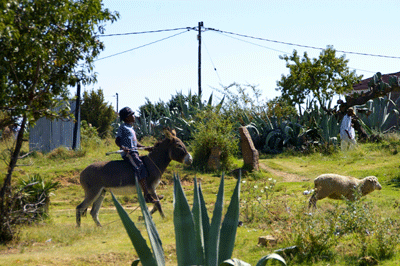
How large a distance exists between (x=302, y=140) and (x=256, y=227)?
40.1ft

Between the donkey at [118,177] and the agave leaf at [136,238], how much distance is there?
181 inches

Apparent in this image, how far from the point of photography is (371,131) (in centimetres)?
2038

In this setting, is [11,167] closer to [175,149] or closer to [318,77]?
[175,149]

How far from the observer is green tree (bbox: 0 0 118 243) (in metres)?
5.77

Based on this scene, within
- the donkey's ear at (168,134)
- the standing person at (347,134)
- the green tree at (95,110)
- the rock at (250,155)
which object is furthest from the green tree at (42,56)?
the green tree at (95,110)

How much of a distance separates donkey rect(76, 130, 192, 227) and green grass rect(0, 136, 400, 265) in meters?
0.44

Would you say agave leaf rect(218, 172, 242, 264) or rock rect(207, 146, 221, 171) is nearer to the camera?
agave leaf rect(218, 172, 242, 264)

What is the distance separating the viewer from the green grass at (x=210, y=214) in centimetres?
575

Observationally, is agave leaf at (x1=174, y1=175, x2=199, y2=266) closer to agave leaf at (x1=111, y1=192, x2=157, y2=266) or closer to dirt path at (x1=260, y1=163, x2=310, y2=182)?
agave leaf at (x1=111, y1=192, x2=157, y2=266)

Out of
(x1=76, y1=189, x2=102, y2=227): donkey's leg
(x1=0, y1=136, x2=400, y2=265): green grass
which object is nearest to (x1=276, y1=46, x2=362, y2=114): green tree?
(x1=0, y1=136, x2=400, y2=265): green grass

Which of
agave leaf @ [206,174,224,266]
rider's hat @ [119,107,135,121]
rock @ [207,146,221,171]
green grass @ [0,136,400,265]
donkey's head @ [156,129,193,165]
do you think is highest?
rider's hat @ [119,107,135,121]

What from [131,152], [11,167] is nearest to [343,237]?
[131,152]

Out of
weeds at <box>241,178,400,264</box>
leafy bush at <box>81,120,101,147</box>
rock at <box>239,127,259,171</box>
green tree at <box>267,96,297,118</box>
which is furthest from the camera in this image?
green tree at <box>267,96,297,118</box>

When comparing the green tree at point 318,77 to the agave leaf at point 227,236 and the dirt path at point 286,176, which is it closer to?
the dirt path at point 286,176
